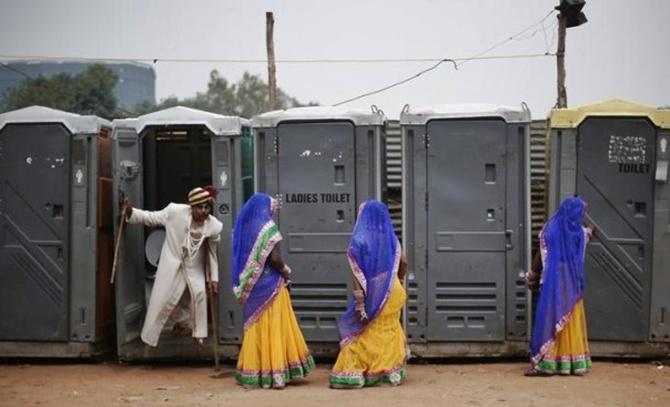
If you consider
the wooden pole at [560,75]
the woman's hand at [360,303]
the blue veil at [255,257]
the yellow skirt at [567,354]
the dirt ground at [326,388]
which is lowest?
the dirt ground at [326,388]

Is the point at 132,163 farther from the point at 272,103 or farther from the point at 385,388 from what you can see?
the point at 272,103

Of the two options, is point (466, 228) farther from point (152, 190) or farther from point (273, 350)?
point (152, 190)

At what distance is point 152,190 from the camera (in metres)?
9.20

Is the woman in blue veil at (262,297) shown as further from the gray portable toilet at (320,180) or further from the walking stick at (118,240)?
the walking stick at (118,240)

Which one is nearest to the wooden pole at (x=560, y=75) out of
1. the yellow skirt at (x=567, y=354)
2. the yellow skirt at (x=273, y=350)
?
the yellow skirt at (x=567, y=354)

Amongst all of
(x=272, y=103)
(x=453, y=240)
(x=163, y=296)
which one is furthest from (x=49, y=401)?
(x=272, y=103)

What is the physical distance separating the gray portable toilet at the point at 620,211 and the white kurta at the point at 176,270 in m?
2.96

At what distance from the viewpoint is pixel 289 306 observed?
300 inches

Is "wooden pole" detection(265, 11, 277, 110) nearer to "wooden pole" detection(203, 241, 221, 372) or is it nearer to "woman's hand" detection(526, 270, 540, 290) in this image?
"wooden pole" detection(203, 241, 221, 372)

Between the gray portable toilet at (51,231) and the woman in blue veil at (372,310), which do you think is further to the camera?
the gray portable toilet at (51,231)

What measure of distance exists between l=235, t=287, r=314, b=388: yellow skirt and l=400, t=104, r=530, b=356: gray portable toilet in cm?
128

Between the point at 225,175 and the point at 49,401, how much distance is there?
2.35 meters

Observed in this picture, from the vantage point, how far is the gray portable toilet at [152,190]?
8.44 m

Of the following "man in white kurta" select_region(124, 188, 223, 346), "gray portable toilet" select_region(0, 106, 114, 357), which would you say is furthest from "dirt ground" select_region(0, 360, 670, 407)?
"man in white kurta" select_region(124, 188, 223, 346)
